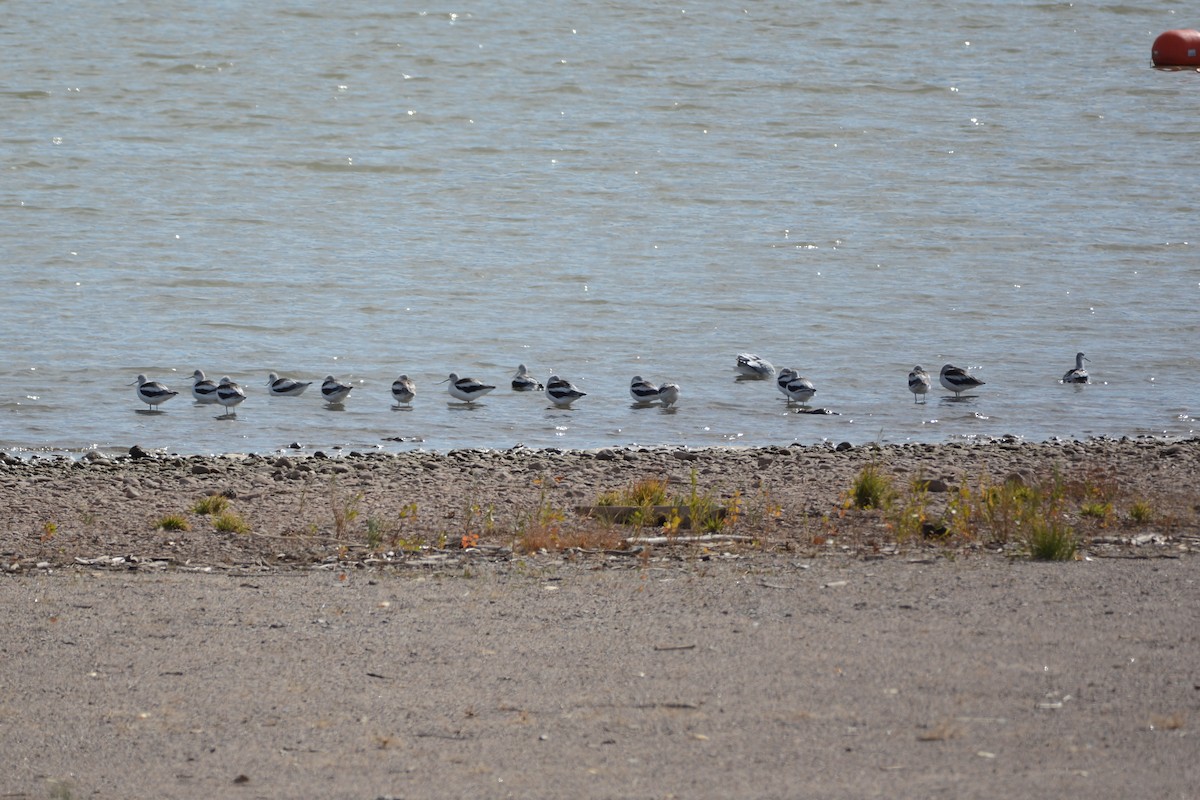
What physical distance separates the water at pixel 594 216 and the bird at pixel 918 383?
Result: 0.63ft

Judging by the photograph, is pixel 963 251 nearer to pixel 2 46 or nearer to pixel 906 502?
pixel 906 502

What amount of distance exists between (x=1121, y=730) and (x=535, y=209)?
2641cm

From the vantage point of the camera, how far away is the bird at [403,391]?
1680 cm

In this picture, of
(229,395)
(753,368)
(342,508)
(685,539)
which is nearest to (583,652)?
(685,539)

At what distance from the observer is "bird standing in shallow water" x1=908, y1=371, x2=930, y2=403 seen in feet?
55.6

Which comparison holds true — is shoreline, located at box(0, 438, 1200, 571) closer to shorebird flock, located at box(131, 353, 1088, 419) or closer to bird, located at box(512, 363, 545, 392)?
shorebird flock, located at box(131, 353, 1088, 419)

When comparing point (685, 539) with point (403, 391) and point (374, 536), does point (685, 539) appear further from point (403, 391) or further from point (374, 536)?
point (403, 391)

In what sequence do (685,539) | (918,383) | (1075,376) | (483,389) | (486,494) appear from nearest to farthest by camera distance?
(685,539), (486,494), (918,383), (483,389), (1075,376)

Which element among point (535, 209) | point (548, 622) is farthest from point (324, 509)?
point (535, 209)

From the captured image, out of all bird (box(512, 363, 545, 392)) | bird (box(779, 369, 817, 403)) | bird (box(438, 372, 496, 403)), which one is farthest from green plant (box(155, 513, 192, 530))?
bird (box(779, 369, 817, 403))

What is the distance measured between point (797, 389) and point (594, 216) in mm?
14888

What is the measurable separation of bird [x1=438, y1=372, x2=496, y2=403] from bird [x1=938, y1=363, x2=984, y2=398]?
4.73m

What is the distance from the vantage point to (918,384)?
17.0 m

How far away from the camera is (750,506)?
35.4 feet
